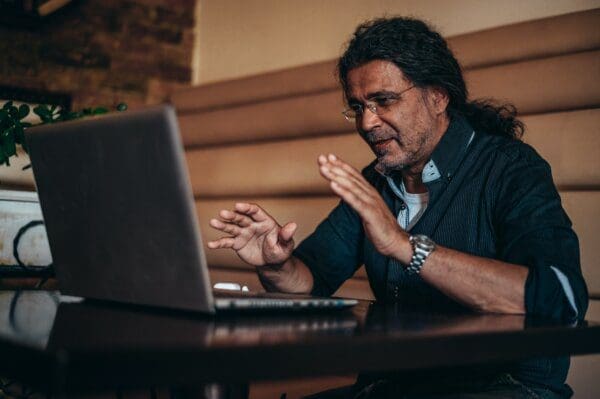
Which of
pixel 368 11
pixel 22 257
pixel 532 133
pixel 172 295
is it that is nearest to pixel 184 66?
pixel 368 11

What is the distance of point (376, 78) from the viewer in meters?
1.60

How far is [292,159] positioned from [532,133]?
0.90m

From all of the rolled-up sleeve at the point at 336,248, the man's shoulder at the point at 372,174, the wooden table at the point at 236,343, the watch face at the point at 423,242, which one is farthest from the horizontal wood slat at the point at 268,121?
the wooden table at the point at 236,343

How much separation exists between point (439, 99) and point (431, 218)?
0.31m

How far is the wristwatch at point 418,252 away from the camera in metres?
1.12

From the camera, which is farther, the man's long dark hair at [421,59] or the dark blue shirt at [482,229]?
the man's long dark hair at [421,59]

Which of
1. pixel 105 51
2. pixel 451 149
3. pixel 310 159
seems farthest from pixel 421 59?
pixel 105 51

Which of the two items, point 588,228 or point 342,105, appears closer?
point 588,228

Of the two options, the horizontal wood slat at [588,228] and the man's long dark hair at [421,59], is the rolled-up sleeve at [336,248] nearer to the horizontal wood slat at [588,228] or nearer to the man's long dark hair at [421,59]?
the man's long dark hair at [421,59]

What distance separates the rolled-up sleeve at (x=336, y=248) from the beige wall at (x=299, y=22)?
87cm

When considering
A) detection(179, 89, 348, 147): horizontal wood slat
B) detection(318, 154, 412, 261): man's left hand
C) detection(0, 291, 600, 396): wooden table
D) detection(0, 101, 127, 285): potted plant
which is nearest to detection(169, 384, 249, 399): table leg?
detection(0, 291, 600, 396): wooden table

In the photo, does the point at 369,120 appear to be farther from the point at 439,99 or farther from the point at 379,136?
the point at 439,99

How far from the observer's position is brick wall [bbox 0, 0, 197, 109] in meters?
3.01

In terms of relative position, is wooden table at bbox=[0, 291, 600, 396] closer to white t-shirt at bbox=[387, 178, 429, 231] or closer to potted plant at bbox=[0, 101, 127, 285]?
white t-shirt at bbox=[387, 178, 429, 231]
